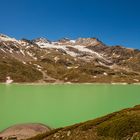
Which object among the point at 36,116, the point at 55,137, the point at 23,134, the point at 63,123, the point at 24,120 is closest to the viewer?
the point at 55,137

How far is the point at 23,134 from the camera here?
4622 centimetres

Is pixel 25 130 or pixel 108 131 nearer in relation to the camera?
pixel 108 131

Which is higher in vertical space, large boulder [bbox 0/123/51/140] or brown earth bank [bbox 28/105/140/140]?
large boulder [bbox 0/123/51/140]

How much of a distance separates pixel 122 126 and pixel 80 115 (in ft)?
158

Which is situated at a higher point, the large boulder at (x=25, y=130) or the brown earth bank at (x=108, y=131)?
the large boulder at (x=25, y=130)

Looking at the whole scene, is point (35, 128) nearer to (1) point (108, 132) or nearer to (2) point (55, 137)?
(2) point (55, 137)

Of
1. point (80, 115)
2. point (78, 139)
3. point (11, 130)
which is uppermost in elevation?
point (80, 115)

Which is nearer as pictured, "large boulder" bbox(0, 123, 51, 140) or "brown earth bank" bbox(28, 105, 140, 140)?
"brown earth bank" bbox(28, 105, 140, 140)

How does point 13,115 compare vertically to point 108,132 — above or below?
above

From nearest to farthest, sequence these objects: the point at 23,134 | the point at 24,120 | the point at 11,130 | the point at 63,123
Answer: the point at 23,134 < the point at 11,130 < the point at 63,123 < the point at 24,120

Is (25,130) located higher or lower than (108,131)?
higher

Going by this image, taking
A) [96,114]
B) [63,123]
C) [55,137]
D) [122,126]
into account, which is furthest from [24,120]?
[122,126]

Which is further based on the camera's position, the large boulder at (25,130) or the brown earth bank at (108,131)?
the large boulder at (25,130)

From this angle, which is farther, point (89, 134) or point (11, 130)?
point (11, 130)
